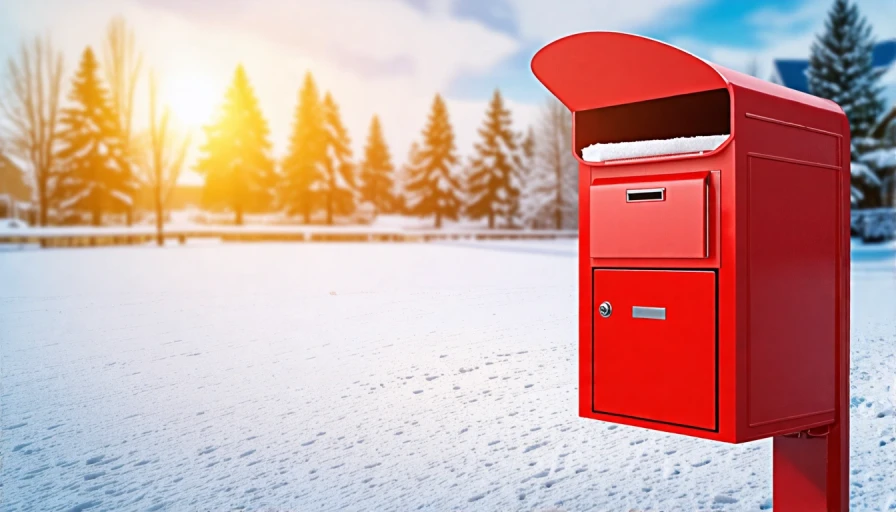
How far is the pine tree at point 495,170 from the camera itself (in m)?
24.4

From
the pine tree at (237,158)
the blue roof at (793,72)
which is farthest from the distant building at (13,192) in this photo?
the blue roof at (793,72)

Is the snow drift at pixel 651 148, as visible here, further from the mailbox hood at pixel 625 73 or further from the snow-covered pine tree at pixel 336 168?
the snow-covered pine tree at pixel 336 168

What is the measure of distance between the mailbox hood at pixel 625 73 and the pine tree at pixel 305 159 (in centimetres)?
2040

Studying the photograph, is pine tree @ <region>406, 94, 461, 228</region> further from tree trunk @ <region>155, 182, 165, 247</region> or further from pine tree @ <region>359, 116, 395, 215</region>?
tree trunk @ <region>155, 182, 165, 247</region>

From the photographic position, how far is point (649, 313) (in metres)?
2.64

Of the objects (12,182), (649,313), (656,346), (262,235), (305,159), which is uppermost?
(305,159)

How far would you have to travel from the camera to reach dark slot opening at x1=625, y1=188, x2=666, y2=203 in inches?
102

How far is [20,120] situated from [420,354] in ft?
48.3

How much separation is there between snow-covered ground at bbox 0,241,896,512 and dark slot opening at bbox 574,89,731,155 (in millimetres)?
1493

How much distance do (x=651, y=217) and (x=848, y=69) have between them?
59.5 ft

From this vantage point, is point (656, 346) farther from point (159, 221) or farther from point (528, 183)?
point (528, 183)

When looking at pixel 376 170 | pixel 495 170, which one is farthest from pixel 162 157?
pixel 495 170

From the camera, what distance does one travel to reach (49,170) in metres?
18.1

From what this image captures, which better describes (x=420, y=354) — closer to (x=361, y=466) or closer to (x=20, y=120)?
(x=361, y=466)
